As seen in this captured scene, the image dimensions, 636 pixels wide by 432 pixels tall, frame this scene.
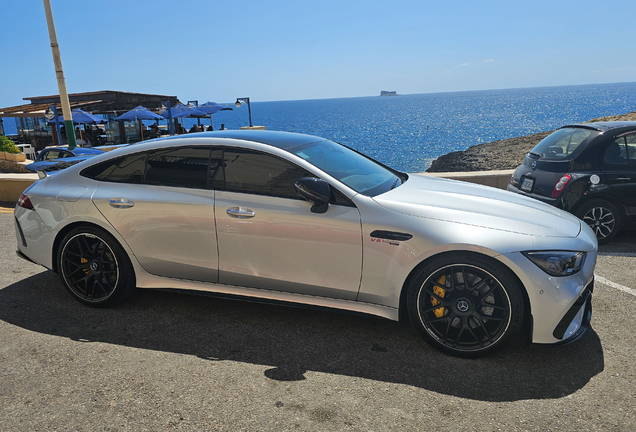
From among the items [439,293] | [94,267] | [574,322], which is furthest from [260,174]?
[574,322]

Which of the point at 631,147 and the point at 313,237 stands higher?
the point at 631,147

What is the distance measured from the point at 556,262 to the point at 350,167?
5.81 feet

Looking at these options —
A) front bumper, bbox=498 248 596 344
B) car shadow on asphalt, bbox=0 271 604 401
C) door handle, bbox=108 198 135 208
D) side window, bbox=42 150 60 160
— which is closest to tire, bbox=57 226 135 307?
car shadow on asphalt, bbox=0 271 604 401

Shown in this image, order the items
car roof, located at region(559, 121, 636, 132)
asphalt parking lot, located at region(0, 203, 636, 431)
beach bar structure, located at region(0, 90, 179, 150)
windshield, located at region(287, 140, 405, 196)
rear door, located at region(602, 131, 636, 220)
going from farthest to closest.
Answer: beach bar structure, located at region(0, 90, 179, 150) < car roof, located at region(559, 121, 636, 132) < rear door, located at region(602, 131, 636, 220) < windshield, located at region(287, 140, 405, 196) < asphalt parking lot, located at region(0, 203, 636, 431)

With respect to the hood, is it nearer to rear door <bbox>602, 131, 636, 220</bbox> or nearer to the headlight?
the headlight

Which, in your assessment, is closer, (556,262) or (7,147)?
(556,262)

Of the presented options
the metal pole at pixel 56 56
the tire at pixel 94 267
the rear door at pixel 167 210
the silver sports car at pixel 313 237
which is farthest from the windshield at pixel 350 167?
the metal pole at pixel 56 56

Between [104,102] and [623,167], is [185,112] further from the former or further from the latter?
[623,167]

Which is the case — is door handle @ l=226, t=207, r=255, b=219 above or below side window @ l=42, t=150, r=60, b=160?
above

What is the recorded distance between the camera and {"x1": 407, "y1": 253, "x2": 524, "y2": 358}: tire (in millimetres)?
3271

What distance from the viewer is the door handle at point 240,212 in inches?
148

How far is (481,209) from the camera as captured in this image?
3.59 m

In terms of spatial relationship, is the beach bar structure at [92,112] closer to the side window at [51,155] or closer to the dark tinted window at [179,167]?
the side window at [51,155]

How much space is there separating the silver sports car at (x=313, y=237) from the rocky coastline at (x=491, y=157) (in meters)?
30.3
